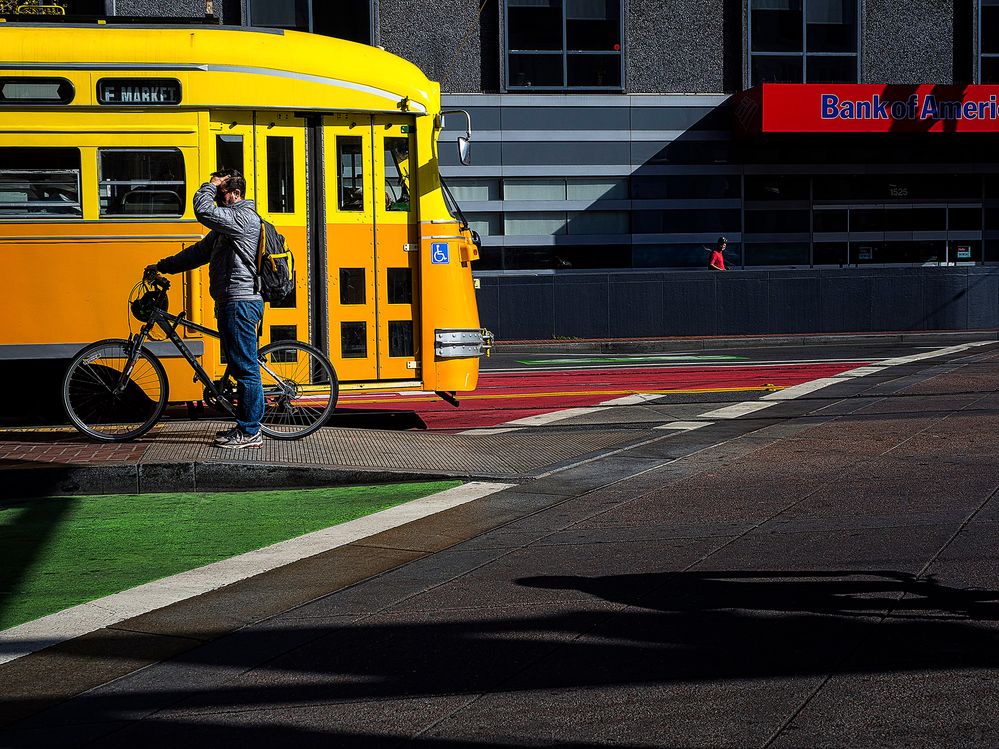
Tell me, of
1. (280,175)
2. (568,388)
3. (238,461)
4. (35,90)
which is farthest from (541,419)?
(35,90)

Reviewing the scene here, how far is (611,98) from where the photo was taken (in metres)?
27.2

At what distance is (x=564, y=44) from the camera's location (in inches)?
1073

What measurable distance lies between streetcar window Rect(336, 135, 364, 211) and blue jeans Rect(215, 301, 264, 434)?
1.94m

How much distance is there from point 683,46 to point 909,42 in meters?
5.33

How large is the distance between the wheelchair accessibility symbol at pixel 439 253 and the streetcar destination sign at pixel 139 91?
2.40m

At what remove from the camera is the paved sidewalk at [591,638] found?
378 cm

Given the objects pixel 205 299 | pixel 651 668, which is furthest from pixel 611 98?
pixel 651 668

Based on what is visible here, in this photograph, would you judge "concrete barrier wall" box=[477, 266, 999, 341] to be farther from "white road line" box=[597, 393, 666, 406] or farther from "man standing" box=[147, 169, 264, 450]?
"man standing" box=[147, 169, 264, 450]

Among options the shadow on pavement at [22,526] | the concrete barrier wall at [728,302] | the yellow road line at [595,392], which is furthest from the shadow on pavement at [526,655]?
the concrete barrier wall at [728,302]

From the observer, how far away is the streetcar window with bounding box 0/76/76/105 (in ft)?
32.1

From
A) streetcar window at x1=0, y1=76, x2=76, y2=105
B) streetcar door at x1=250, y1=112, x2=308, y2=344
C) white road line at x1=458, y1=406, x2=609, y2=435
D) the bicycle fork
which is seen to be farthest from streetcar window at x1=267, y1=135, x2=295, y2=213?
white road line at x1=458, y1=406, x2=609, y2=435

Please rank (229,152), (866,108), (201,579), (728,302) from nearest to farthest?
(201,579) < (229,152) < (728,302) < (866,108)

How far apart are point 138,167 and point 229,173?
61.5 inches

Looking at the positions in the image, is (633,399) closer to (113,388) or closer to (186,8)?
(113,388)
